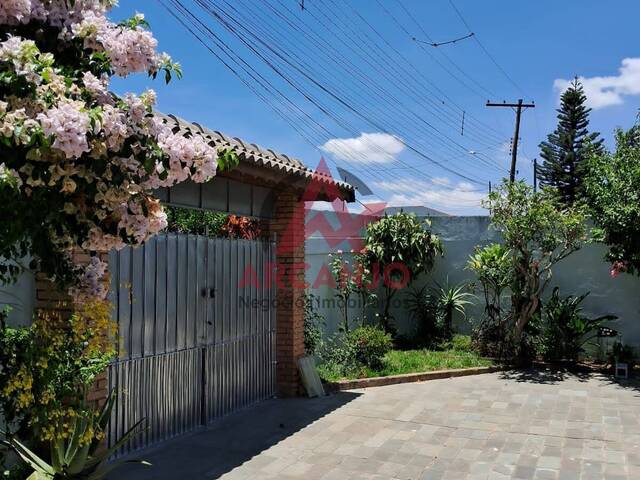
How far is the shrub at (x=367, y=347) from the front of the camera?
8.88 meters

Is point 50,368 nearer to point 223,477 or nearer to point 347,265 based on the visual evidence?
point 223,477

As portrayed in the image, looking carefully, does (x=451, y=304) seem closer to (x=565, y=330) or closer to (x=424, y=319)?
(x=424, y=319)

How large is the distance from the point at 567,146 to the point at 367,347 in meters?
20.7

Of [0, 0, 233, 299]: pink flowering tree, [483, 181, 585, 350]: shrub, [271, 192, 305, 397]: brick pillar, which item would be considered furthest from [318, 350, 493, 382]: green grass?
[0, 0, 233, 299]: pink flowering tree

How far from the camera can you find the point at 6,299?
4.09 meters

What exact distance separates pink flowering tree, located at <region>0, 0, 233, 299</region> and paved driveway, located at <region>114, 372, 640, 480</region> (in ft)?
10.0

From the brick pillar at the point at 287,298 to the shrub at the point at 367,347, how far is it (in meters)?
1.48

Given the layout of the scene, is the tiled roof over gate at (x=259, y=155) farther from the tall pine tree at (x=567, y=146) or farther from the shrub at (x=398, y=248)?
the tall pine tree at (x=567, y=146)

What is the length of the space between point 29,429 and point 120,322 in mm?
1708

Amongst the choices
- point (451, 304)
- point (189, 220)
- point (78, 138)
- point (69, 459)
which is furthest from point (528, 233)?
point (78, 138)

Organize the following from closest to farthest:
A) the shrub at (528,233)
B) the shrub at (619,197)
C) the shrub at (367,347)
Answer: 1. the shrub at (619,197)
2. the shrub at (367,347)
3. the shrub at (528,233)

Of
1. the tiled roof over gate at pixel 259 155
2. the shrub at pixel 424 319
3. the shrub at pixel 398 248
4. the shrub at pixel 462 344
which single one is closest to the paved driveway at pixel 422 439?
the shrub at pixel 462 344

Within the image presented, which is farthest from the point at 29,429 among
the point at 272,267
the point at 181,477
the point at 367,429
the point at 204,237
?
the point at 272,267

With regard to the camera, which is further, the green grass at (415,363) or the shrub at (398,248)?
the shrub at (398,248)
